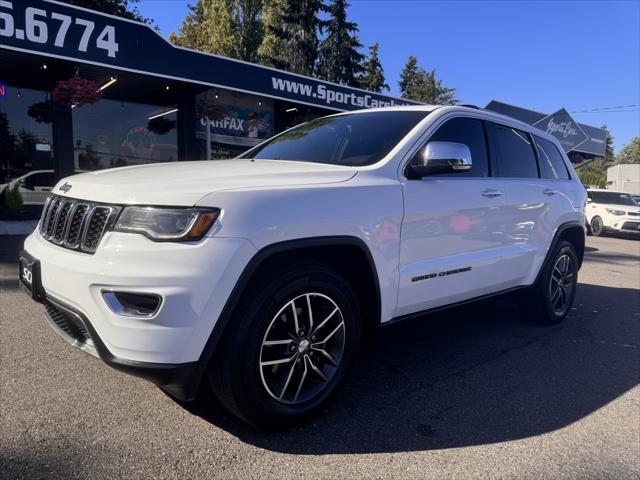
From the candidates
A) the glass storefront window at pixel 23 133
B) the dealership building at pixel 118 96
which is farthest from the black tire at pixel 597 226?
the glass storefront window at pixel 23 133

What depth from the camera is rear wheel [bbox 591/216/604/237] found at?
17047 millimetres

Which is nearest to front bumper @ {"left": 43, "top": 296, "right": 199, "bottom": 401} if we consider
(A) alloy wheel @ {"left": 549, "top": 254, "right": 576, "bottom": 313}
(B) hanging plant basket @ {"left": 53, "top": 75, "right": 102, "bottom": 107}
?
(A) alloy wheel @ {"left": 549, "top": 254, "right": 576, "bottom": 313}

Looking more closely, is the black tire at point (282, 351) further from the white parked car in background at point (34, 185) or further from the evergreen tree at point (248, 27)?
the evergreen tree at point (248, 27)

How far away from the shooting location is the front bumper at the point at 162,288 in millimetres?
2135

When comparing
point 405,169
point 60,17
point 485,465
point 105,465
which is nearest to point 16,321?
point 105,465

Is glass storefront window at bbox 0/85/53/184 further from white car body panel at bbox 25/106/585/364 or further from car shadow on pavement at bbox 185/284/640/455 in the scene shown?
car shadow on pavement at bbox 185/284/640/455

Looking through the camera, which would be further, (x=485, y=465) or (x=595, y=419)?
(x=595, y=419)

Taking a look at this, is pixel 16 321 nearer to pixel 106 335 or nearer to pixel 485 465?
pixel 106 335

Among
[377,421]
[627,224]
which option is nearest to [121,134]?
[377,421]

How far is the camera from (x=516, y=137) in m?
4.48

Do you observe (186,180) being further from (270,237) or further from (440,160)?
(440,160)

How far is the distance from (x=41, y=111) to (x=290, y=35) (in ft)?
72.2

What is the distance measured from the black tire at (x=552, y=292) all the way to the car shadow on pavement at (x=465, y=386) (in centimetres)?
12

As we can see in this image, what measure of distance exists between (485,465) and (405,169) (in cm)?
174
